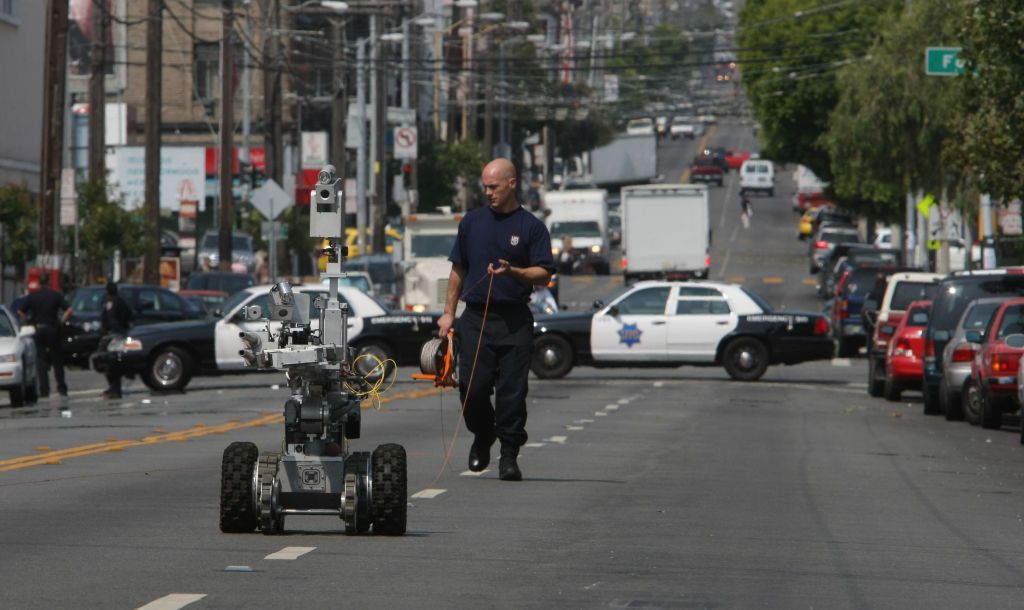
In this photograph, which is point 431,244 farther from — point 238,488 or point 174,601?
point 174,601

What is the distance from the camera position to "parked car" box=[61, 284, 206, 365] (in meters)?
38.3

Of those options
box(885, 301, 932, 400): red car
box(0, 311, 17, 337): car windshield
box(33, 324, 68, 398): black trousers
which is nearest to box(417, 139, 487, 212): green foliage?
box(33, 324, 68, 398): black trousers

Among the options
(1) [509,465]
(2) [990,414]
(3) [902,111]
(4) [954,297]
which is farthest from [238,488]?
(3) [902,111]

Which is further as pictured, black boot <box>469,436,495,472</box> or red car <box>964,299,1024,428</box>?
red car <box>964,299,1024,428</box>

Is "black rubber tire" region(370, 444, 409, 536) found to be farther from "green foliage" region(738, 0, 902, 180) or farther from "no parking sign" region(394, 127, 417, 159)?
"green foliage" region(738, 0, 902, 180)

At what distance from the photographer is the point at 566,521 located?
12.0 metres

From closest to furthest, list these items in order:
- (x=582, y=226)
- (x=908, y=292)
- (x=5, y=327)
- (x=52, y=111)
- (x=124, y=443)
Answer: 1. (x=124, y=443)
2. (x=5, y=327)
3. (x=908, y=292)
4. (x=52, y=111)
5. (x=582, y=226)

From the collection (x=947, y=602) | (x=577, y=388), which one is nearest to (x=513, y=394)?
(x=947, y=602)

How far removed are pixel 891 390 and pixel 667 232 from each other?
34.1m

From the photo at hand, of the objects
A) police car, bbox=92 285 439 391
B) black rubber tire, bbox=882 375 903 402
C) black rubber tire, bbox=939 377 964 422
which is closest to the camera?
black rubber tire, bbox=939 377 964 422

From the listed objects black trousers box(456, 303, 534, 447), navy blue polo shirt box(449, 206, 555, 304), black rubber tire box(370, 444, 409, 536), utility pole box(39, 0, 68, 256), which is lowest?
black rubber tire box(370, 444, 409, 536)

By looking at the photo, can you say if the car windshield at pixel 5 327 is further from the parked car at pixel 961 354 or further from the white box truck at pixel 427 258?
the white box truck at pixel 427 258

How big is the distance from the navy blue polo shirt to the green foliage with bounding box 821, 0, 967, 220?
3753cm

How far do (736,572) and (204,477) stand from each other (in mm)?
6008
